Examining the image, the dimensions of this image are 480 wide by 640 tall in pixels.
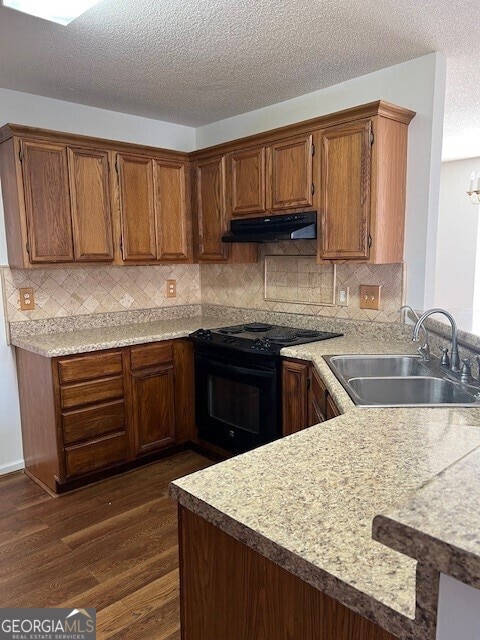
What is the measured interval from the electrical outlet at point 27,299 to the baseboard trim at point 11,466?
1046 millimetres

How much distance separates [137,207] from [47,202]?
620mm

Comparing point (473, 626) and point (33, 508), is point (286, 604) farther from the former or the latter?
point (33, 508)

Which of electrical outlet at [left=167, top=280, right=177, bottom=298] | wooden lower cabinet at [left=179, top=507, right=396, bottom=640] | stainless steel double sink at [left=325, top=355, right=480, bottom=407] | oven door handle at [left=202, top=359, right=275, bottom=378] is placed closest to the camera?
wooden lower cabinet at [left=179, top=507, right=396, bottom=640]

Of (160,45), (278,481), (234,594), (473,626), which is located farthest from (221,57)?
(473,626)

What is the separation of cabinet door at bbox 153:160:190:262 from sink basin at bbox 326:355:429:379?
64.7 inches

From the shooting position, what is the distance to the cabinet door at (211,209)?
3334 mm

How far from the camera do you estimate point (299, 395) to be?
2.57 m

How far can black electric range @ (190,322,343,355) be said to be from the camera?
8.96 feet

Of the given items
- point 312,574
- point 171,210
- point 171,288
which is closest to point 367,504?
point 312,574

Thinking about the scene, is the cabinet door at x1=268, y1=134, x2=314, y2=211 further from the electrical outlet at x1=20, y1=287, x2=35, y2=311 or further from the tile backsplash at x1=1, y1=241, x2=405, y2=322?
the electrical outlet at x1=20, y1=287, x2=35, y2=311

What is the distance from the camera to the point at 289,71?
272 cm

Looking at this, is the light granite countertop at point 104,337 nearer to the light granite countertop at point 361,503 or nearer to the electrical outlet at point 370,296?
the electrical outlet at point 370,296

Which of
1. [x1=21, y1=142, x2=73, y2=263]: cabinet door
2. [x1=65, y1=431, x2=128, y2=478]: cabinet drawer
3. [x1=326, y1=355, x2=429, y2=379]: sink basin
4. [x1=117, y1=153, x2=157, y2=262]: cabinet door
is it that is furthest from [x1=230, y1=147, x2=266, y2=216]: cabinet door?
[x1=65, y1=431, x2=128, y2=478]: cabinet drawer

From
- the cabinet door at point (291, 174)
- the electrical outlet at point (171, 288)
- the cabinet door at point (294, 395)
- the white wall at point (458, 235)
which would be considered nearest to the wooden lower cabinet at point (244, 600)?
the cabinet door at point (294, 395)
